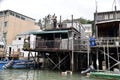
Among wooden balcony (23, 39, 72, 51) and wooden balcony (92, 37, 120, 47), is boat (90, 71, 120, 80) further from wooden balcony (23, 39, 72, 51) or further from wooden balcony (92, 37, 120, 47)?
wooden balcony (23, 39, 72, 51)

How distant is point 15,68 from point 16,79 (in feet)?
39.7

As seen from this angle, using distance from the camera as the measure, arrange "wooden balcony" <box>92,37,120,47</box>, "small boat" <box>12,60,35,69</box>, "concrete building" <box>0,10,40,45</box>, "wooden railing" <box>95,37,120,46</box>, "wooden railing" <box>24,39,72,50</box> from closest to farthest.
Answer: "wooden balcony" <box>92,37,120,47</box> < "wooden railing" <box>95,37,120,46</box> < "wooden railing" <box>24,39,72,50</box> < "small boat" <box>12,60,35,69</box> < "concrete building" <box>0,10,40,45</box>

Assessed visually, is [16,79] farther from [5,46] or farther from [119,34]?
[5,46]

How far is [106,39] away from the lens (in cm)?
2272

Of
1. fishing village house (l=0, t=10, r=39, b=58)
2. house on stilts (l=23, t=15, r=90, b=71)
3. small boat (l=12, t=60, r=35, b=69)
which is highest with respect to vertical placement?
fishing village house (l=0, t=10, r=39, b=58)

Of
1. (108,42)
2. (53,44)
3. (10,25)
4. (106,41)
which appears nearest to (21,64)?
(53,44)

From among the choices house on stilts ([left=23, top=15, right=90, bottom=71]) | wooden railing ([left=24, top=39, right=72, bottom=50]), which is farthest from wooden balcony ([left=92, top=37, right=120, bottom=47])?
wooden railing ([left=24, top=39, right=72, bottom=50])

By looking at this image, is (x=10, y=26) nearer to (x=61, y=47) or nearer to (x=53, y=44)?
(x=53, y=44)

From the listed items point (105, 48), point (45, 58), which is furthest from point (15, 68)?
point (105, 48)

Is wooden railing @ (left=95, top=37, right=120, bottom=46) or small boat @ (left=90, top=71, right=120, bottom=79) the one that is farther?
wooden railing @ (left=95, top=37, right=120, bottom=46)

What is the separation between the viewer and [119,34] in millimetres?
22656

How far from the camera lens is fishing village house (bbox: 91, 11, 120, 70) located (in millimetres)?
21756

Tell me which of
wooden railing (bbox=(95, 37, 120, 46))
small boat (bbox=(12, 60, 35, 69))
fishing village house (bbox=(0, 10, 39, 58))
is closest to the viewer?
wooden railing (bbox=(95, 37, 120, 46))

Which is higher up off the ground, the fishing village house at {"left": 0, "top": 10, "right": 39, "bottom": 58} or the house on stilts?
the fishing village house at {"left": 0, "top": 10, "right": 39, "bottom": 58}
